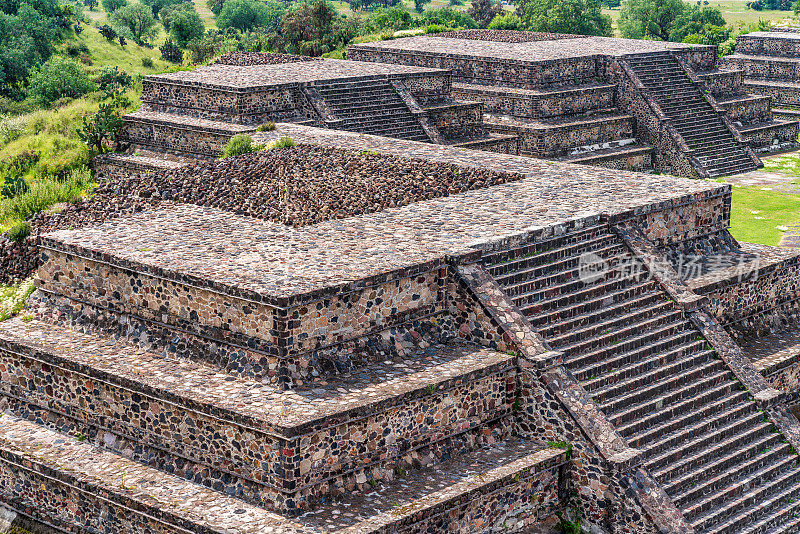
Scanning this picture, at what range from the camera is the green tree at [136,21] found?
198ft

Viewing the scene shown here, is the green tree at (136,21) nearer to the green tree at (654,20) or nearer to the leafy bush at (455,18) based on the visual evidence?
the leafy bush at (455,18)

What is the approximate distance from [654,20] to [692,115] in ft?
91.8

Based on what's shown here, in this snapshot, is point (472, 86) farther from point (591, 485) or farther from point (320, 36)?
point (591, 485)

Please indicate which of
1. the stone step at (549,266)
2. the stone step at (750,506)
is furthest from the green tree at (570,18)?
the stone step at (750,506)

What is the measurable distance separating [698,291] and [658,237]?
3.48ft

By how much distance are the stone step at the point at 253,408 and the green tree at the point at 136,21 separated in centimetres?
5032

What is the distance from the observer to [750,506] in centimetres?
1167

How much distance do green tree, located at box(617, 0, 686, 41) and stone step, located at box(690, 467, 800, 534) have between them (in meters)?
45.1

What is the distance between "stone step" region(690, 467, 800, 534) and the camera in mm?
11164

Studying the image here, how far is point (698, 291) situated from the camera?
46.2 feet


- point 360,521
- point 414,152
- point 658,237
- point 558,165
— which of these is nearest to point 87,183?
point 414,152

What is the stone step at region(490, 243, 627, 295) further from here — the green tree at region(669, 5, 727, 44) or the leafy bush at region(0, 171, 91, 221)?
the green tree at region(669, 5, 727, 44)

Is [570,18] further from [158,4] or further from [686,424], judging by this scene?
[158,4]

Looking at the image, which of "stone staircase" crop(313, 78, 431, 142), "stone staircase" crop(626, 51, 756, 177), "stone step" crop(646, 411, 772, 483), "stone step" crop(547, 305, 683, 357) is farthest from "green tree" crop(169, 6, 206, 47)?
"stone step" crop(646, 411, 772, 483)
